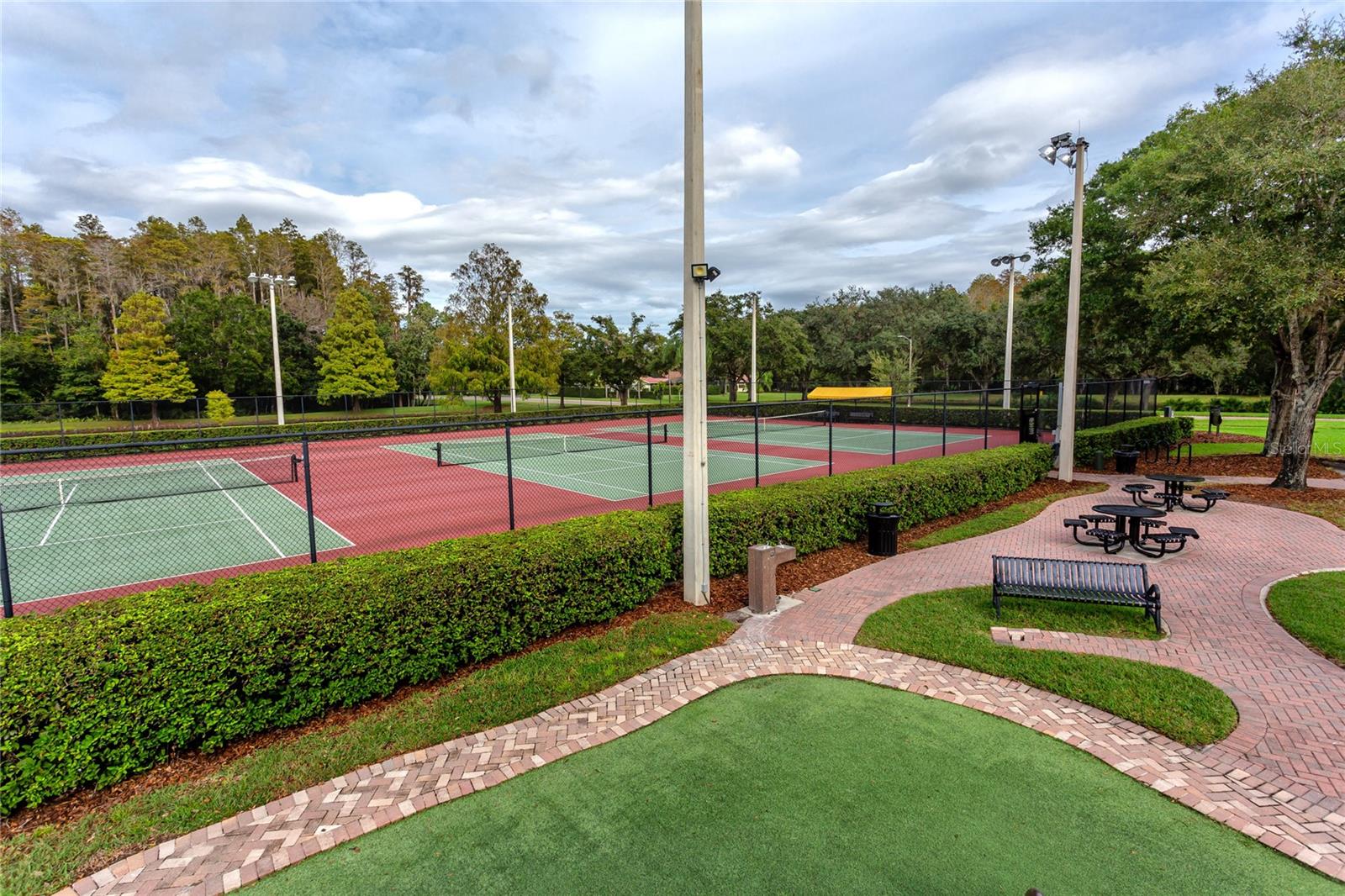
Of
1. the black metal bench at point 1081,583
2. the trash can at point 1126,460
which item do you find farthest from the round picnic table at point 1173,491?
the black metal bench at point 1081,583

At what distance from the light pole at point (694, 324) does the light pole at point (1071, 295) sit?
11.0 metres

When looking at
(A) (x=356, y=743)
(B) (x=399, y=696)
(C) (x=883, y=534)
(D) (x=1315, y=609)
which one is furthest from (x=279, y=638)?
(D) (x=1315, y=609)

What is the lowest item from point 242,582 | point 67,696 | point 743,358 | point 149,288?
point 67,696

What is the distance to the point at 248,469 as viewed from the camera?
73.8 feet

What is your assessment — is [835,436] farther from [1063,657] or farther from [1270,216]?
[1063,657]

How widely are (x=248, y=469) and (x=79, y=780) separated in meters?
21.5

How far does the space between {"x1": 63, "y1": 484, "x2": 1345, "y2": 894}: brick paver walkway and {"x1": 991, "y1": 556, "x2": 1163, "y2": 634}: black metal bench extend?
476 mm

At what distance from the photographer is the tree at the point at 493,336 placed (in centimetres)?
4312

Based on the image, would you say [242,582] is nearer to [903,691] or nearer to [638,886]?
[638,886]

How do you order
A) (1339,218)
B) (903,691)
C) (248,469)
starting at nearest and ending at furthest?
(903,691) < (1339,218) < (248,469)

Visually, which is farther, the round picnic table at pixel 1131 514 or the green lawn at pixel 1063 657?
the round picnic table at pixel 1131 514

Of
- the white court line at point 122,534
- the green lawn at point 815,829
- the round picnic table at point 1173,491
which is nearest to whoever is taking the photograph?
the green lawn at point 815,829

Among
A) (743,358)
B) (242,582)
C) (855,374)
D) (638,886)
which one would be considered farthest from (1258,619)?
(855,374)

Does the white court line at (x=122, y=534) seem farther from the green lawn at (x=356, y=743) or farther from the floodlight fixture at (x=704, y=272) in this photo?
the floodlight fixture at (x=704, y=272)
